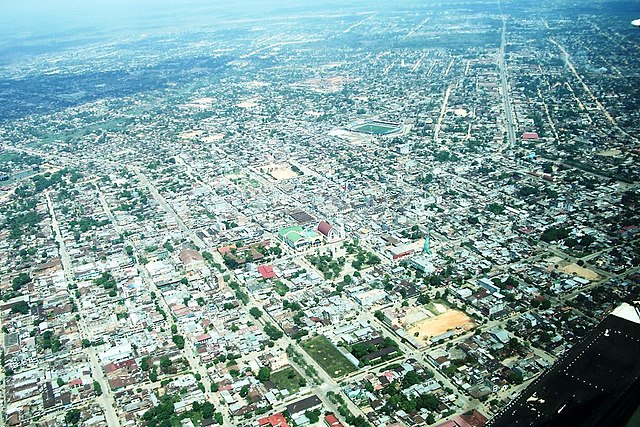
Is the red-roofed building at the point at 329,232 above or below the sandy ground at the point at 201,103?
above

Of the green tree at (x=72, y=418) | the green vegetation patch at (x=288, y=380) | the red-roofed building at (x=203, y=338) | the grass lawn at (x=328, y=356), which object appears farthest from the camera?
the red-roofed building at (x=203, y=338)

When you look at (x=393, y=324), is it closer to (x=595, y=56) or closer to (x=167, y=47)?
(x=595, y=56)

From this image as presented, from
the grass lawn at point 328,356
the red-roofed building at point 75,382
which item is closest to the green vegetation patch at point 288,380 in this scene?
the grass lawn at point 328,356

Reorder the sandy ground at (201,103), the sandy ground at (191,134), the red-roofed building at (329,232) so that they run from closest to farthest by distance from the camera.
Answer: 1. the red-roofed building at (329,232)
2. the sandy ground at (191,134)
3. the sandy ground at (201,103)

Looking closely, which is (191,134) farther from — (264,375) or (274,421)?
(274,421)

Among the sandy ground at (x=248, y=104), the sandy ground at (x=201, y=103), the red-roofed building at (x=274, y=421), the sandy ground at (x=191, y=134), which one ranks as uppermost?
the red-roofed building at (x=274, y=421)

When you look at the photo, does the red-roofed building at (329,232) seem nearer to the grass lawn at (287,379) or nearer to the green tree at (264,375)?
the grass lawn at (287,379)

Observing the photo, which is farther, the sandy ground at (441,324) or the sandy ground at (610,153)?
the sandy ground at (610,153)

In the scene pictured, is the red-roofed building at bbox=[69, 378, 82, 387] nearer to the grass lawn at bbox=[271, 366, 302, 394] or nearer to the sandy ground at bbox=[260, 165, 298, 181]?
the grass lawn at bbox=[271, 366, 302, 394]
